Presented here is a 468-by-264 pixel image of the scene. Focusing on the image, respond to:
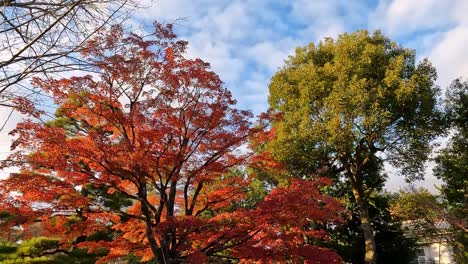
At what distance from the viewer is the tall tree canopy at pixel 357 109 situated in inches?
468

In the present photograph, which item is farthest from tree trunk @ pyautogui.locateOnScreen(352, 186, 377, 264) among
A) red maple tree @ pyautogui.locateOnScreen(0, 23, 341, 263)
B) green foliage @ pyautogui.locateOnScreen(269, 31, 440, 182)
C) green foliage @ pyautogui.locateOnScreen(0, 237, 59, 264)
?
green foliage @ pyautogui.locateOnScreen(0, 237, 59, 264)

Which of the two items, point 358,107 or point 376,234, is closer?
point 358,107

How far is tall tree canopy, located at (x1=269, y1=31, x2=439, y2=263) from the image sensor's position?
39.0 feet

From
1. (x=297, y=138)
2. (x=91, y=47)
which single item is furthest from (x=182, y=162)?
(x=297, y=138)

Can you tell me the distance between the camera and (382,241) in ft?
51.6

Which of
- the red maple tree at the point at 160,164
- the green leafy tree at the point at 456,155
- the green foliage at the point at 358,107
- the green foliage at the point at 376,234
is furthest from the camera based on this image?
the green foliage at the point at 376,234

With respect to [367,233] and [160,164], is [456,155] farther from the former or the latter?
[160,164]

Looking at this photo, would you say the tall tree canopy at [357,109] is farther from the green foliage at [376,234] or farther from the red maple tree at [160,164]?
the red maple tree at [160,164]

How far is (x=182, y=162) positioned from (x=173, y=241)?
154 centimetres

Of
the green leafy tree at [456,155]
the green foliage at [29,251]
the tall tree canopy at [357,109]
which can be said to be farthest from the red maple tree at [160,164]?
the green leafy tree at [456,155]

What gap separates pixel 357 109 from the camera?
11.7 m

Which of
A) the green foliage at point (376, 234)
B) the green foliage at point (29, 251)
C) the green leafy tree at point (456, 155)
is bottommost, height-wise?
the green foliage at point (29, 251)

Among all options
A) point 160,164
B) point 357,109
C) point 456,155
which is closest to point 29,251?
point 160,164

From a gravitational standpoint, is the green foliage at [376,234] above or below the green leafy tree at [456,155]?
below
